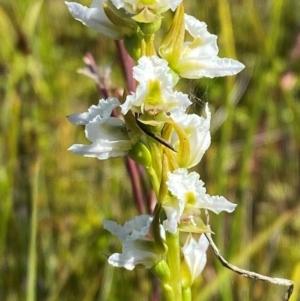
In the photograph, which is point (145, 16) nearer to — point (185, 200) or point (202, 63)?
point (202, 63)

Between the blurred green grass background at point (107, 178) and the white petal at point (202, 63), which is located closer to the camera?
the white petal at point (202, 63)

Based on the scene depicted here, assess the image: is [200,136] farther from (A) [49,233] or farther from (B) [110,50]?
(B) [110,50]

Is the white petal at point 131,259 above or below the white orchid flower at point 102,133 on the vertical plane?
below

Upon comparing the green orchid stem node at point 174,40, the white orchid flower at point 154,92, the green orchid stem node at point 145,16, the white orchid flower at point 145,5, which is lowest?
the white orchid flower at point 154,92

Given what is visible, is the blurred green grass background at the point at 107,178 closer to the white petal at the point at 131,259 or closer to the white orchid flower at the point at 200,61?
the white petal at the point at 131,259

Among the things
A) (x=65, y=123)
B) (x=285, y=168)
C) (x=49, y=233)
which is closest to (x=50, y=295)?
(x=49, y=233)

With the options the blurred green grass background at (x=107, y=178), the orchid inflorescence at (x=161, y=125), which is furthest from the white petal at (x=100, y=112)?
the blurred green grass background at (x=107, y=178)

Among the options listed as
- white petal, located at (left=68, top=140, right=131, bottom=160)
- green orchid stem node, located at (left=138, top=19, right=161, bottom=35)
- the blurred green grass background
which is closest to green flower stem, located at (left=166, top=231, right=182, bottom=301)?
white petal, located at (left=68, top=140, right=131, bottom=160)
